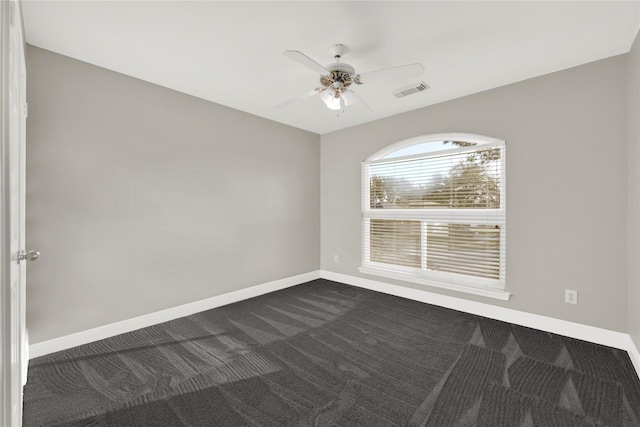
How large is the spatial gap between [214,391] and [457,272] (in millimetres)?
2792

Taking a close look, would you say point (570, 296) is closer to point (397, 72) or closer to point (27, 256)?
point (397, 72)

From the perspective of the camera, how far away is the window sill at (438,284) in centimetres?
303

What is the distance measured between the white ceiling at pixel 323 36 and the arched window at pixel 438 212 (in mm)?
840

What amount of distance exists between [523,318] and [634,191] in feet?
4.79

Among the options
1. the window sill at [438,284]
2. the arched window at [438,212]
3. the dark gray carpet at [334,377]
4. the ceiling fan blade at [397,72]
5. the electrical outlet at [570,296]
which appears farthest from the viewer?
the arched window at [438,212]

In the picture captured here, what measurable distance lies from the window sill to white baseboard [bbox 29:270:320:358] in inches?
50.5

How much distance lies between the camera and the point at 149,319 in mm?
2904

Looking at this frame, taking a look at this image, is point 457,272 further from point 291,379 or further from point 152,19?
point 152,19

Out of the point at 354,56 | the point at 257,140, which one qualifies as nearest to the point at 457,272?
the point at 354,56

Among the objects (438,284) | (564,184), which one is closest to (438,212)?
(438,284)

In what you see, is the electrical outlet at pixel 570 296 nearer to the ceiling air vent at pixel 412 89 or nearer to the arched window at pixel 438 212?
the arched window at pixel 438 212

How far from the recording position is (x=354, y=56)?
2439mm

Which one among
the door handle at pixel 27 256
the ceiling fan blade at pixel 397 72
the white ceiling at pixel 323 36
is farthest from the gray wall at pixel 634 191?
the door handle at pixel 27 256

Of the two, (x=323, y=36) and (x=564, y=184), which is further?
(x=564, y=184)
